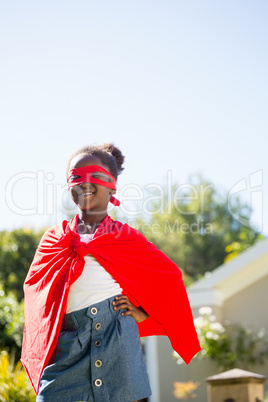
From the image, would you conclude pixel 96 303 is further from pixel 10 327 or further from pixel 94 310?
pixel 10 327

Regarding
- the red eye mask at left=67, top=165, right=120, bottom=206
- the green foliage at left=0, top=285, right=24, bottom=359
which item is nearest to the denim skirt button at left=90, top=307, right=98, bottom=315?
the red eye mask at left=67, top=165, right=120, bottom=206

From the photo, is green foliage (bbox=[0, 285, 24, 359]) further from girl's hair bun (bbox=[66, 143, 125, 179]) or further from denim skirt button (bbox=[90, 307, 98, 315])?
denim skirt button (bbox=[90, 307, 98, 315])

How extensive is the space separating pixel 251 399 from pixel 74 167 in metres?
2.97

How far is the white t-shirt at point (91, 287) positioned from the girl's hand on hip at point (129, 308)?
0.05 metres

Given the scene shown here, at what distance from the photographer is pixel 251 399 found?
5.16 meters

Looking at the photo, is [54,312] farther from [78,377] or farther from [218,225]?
[218,225]

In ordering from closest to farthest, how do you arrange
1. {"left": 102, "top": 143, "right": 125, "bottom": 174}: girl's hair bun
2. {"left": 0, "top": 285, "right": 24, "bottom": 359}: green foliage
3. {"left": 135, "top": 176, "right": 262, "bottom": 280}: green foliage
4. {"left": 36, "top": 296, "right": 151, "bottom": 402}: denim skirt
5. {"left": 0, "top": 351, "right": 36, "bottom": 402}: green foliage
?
1. {"left": 36, "top": 296, "right": 151, "bottom": 402}: denim skirt
2. {"left": 102, "top": 143, "right": 125, "bottom": 174}: girl's hair bun
3. {"left": 0, "top": 351, "right": 36, "bottom": 402}: green foliage
4. {"left": 0, "top": 285, "right": 24, "bottom": 359}: green foliage
5. {"left": 135, "top": 176, "right": 262, "bottom": 280}: green foliage

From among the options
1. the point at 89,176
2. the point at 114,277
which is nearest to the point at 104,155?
the point at 89,176

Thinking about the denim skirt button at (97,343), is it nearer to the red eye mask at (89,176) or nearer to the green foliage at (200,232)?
the red eye mask at (89,176)

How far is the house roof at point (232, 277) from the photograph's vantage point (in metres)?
9.01

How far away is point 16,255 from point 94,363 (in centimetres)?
1684

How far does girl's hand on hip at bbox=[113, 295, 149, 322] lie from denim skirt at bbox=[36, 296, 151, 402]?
6 cm

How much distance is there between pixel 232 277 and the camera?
Answer: 9102mm

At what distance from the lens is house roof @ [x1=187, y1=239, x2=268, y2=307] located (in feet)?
29.6
